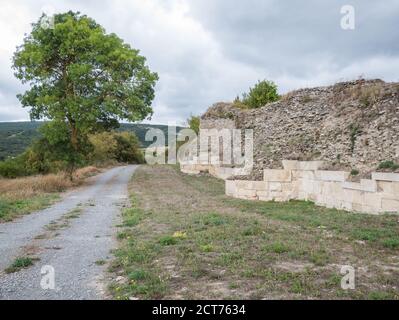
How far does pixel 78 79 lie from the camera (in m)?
Answer: 22.0

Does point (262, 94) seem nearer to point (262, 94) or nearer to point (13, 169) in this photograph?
point (262, 94)

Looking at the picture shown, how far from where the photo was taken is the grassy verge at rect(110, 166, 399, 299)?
16.9 ft

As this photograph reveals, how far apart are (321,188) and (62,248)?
28.7 ft

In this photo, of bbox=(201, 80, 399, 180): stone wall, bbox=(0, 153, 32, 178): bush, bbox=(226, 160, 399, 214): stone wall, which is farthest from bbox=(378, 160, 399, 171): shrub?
bbox=(0, 153, 32, 178): bush

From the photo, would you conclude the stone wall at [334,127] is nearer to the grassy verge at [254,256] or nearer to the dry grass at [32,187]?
the grassy verge at [254,256]

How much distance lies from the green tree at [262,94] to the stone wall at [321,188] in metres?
13.9

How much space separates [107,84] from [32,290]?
61.7 feet

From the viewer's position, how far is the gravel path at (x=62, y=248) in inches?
214

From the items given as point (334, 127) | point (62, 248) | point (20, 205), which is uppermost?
point (334, 127)

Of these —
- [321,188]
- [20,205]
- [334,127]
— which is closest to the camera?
[321,188]

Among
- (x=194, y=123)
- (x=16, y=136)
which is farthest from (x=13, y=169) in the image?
(x=16, y=136)

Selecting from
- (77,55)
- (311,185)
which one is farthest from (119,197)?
(77,55)

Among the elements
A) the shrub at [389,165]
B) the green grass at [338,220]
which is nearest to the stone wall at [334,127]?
the shrub at [389,165]

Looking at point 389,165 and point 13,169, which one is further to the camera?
point 13,169
